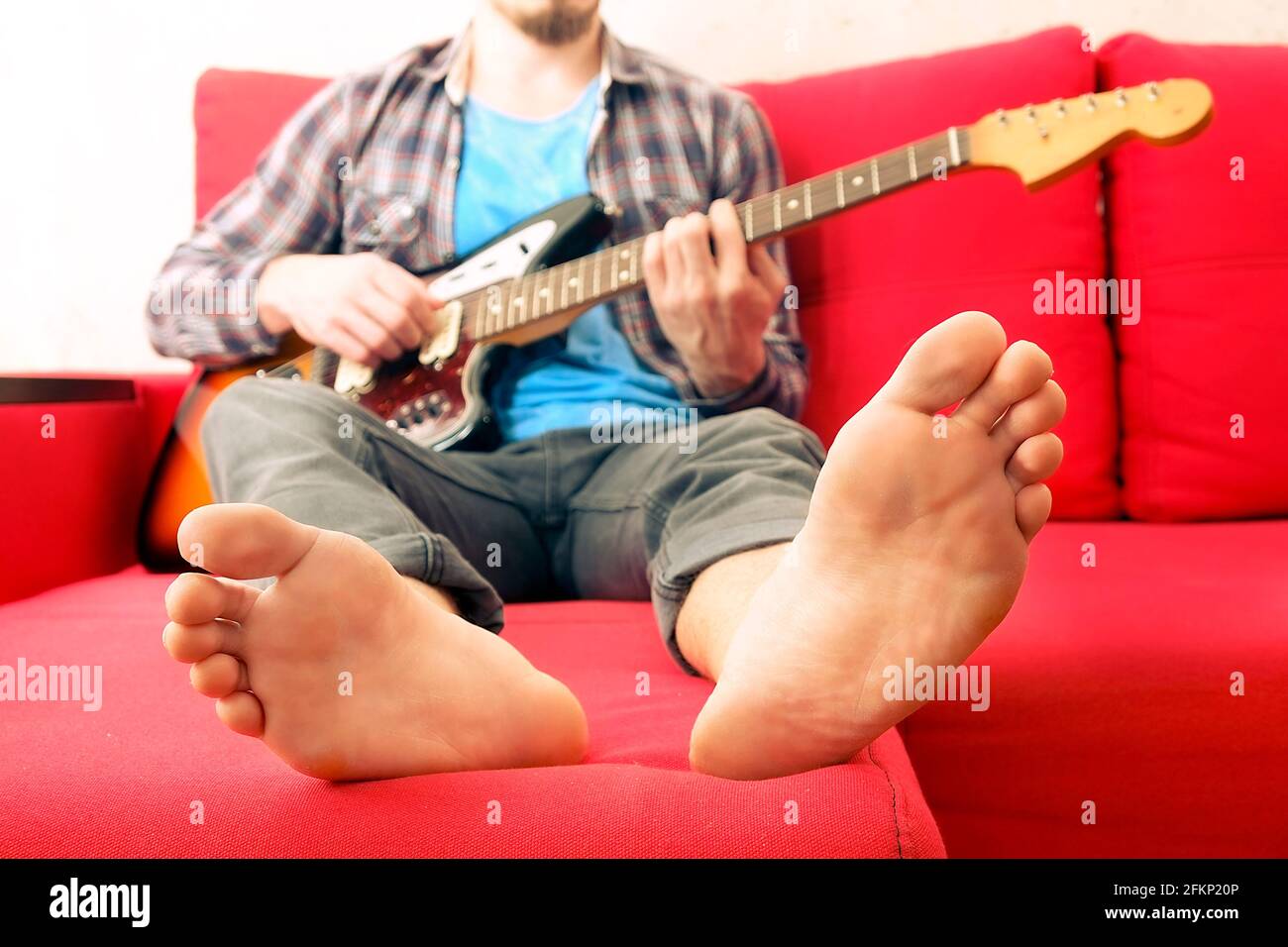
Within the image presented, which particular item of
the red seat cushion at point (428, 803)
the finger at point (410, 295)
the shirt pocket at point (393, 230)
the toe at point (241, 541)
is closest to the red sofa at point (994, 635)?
the red seat cushion at point (428, 803)

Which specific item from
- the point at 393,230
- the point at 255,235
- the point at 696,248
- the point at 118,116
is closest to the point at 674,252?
the point at 696,248

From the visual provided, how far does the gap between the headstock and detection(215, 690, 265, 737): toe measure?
0.78 meters

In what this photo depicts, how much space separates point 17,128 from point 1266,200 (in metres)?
1.70

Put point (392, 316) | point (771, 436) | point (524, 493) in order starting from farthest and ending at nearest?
point (392, 316) → point (524, 493) → point (771, 436)

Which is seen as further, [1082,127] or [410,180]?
[410,180]

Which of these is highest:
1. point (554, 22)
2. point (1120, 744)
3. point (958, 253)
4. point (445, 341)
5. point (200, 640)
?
point (554, 22)

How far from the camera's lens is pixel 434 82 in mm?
1275

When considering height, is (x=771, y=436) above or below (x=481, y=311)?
below

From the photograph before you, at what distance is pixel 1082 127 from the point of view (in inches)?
38.8

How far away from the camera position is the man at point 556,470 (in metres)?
0.52

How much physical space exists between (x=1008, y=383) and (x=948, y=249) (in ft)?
2.52

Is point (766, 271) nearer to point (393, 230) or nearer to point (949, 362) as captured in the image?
point (393, 230)

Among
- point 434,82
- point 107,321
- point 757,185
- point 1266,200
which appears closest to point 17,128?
point 107,321
